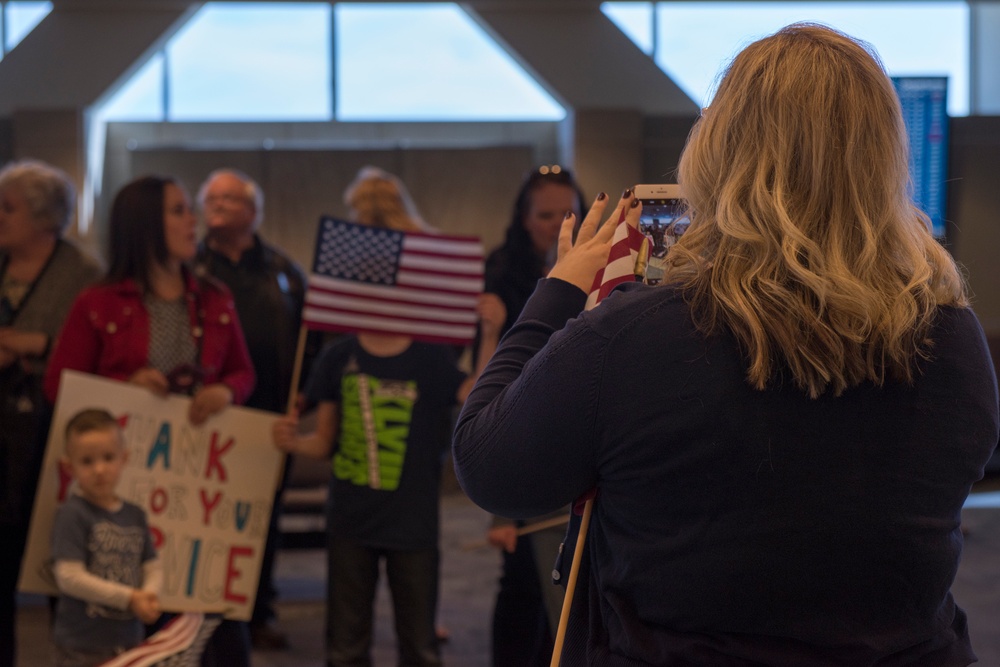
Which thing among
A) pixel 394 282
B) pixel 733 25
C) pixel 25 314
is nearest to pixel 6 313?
pixel 25 314

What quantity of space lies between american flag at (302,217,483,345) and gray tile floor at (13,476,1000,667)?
4.37ft

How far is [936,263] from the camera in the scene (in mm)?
1245

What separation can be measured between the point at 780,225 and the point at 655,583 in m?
0.42

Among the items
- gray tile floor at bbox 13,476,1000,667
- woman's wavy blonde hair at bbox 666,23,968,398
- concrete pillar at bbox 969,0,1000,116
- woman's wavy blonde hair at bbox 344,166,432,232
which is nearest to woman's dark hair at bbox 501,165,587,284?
woman's wavy blonde hair at bbox 344,166,432,232

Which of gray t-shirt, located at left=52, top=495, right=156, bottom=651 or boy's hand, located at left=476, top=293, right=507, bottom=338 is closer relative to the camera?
gray t-shirt, located at left=52, top=495, right=156, bottom=651

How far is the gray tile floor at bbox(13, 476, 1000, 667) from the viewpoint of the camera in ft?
13.4

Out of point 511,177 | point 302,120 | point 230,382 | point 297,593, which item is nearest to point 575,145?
point 511,177

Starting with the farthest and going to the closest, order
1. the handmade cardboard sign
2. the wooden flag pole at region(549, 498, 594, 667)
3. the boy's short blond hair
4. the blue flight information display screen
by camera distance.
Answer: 1. the blue flight information display screen
2. the handmade cardboard sign
3. the boy's short blond hair
4. the wooden flag pole at region(549, 498, 594, 667)

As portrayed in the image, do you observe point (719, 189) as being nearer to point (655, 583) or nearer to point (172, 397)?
point (655, 583)

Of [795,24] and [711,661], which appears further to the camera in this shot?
[795,24]

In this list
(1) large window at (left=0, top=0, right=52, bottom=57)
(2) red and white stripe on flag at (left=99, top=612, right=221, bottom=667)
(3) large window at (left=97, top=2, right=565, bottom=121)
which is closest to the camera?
(2) red and white stripe on flag at (left=99, top=612, right=221, bottom=667)

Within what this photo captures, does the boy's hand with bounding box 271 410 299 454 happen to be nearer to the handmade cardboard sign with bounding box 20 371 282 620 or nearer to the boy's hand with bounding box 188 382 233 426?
the handmade cardboard sign with bounding box 20 371 282 620

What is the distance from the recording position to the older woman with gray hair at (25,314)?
3.32m

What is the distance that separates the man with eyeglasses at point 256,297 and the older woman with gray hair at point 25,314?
551mm
